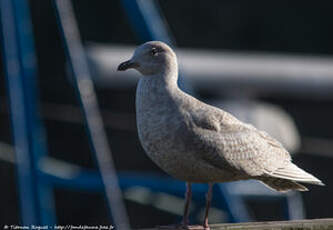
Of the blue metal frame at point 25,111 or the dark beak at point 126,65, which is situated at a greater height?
the blue metal frame at point 25,111

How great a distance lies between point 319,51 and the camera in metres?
9.92

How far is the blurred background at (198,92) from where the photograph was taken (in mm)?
5742

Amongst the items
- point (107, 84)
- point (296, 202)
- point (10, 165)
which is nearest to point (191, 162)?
point (107, 84)

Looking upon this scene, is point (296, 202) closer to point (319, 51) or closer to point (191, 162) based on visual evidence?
point (191, 162)

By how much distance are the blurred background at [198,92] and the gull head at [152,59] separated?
1.50m

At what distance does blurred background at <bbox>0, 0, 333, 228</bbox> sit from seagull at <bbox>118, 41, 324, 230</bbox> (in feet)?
4.76

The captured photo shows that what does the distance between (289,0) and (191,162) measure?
7514 mm

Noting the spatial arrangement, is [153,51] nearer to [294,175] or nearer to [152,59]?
[152,59]

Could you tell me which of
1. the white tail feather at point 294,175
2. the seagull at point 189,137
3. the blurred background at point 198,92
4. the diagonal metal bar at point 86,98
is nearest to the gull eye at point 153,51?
the seagull at point 189,137

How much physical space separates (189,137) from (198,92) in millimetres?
3422

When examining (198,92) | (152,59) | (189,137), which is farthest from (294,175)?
(198,92)

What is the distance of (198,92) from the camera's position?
22.6ft

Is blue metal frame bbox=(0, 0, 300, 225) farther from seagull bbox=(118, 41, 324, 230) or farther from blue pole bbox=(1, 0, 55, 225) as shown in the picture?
seagull bbox=(118, 41, 324, 230)

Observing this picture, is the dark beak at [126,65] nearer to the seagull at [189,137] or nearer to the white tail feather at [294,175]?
the seagull at [189,137]
